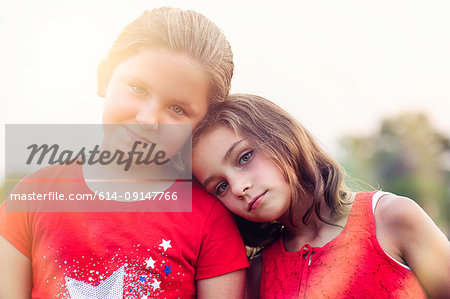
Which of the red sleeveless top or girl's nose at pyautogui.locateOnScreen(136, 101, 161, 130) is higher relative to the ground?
girl's nose at pyautogui.locateOnScreen(136, 101, 161, 130)

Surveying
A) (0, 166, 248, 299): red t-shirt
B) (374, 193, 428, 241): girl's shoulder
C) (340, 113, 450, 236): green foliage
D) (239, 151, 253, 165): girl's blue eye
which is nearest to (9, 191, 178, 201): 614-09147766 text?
(0, 166, 248, 299): red t-shirt

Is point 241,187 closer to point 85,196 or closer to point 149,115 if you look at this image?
point 149,115

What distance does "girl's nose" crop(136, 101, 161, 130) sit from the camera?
156 cm

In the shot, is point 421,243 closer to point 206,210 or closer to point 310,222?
point 310,222

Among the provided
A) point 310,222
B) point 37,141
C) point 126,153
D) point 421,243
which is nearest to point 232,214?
point 310,222

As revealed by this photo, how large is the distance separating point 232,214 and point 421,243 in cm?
62

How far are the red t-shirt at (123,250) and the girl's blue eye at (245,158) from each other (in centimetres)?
20

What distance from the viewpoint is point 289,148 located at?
176 cm

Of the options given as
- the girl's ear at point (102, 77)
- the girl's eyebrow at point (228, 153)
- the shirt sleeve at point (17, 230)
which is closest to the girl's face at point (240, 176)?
the girl's eyebrow at point (228, 153)

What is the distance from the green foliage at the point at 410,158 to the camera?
2212 centimetres

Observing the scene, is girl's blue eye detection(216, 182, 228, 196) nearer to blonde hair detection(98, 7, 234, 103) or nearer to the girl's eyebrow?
the girl's eyebrow

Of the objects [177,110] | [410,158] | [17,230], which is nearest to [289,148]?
[177,110]

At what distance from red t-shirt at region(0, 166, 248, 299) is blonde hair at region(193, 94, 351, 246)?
0.27 meters

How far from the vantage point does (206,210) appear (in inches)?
66.9
